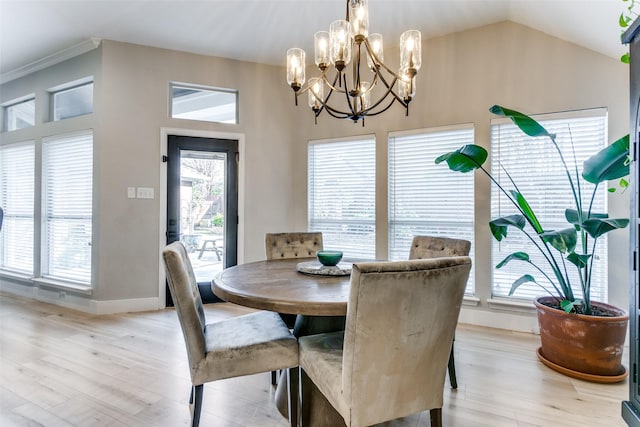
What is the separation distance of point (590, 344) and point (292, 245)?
2.24 m

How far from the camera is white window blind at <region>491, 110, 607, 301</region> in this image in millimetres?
2828

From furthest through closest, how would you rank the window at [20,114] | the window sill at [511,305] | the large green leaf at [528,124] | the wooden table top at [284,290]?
the window at [20,114]
the window sill at [511,305]
the large green leaf at [528,124]
the wooden table top at [284,290]

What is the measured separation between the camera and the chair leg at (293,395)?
5.38ft

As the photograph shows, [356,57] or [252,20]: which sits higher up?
[252,20]

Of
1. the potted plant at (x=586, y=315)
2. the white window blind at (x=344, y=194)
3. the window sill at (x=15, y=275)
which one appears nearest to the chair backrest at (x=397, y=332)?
the potted plant at (x=586, y=315)

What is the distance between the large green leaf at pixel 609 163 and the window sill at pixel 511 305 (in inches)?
54.3

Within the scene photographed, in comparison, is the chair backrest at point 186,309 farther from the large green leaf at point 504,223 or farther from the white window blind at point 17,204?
the white window blind at point 17,204

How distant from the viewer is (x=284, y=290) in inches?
63.4

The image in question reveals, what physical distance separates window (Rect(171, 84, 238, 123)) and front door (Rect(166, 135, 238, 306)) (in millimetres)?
279

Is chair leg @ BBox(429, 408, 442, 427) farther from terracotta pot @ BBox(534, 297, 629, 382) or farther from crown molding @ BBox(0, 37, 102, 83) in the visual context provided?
crown molding @ BBox(0, 37, 102, 83)

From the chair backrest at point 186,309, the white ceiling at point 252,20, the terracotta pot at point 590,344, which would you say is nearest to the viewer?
the chair backrest at point 186,309

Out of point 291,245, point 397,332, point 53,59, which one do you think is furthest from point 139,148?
point 397,332

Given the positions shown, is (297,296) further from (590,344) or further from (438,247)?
(590,344)

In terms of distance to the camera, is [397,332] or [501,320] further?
[501,320]
